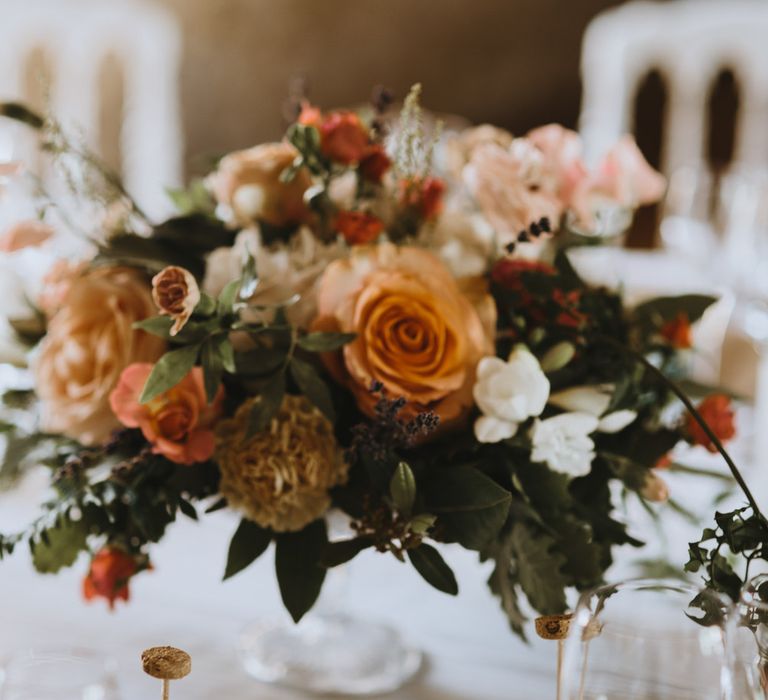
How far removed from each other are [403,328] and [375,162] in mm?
169

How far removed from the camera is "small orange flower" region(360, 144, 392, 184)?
0.74m

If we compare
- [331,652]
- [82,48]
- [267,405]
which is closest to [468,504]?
[267,405]

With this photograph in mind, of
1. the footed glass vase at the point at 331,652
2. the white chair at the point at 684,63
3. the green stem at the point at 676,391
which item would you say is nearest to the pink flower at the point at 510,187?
the green stem at the point at 676,391

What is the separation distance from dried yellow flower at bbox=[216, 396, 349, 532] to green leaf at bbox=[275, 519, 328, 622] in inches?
0.6

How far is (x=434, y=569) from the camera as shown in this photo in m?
0.60

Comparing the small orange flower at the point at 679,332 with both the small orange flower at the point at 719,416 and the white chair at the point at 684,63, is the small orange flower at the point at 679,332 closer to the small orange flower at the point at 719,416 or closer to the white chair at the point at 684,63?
the small orange flower at the point at 719,416

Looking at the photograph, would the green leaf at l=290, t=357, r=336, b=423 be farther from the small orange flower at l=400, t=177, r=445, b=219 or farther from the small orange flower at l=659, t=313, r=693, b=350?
the small orange flower at l=659, t=313, r=693, b=350

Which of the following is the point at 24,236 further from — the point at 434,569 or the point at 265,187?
the point at 434,569

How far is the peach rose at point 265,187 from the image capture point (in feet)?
2.46

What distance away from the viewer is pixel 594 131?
2.62 metres

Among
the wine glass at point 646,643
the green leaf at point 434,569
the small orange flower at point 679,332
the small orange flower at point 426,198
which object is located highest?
the small orange flower at point 426,198

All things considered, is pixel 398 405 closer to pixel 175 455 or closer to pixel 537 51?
pixel 175 455

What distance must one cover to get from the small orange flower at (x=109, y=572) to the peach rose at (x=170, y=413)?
0.34 ft

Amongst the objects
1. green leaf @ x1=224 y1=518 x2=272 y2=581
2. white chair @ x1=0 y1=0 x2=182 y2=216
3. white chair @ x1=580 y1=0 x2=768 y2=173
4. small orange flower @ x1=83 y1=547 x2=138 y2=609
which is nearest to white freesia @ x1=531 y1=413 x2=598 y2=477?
green leaf @ x1=224 y1=518 x2=272 y2=581
